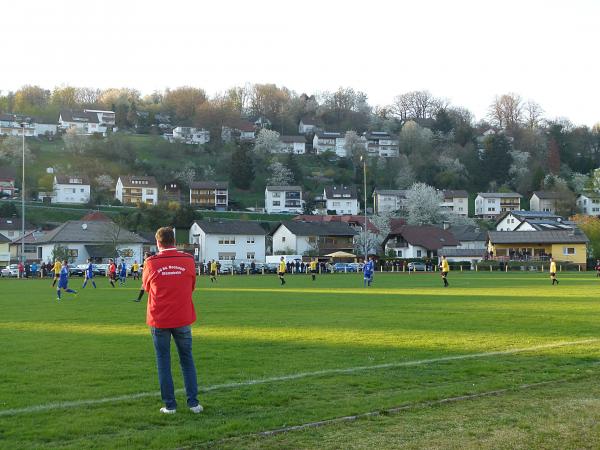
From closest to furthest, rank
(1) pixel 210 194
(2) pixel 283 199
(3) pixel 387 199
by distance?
(1) pixel 210 194 < (2) pixel 283 199 < (3) pixel 387 199

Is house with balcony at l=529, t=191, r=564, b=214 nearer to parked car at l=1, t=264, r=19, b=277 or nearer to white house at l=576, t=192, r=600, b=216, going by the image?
white house at l=576, t=192, r=600, b=216

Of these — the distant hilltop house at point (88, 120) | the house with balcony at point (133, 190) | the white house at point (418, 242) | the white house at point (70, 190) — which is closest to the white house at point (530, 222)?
→ the white house at point (418, 242)

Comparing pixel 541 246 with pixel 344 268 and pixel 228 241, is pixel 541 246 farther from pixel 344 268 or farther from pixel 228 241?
pixel 228 241

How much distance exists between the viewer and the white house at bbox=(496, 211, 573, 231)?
98062mm

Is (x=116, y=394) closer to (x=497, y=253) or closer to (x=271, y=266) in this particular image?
(x=271, y=266)

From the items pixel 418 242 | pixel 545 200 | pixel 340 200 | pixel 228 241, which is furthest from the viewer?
pixel 340 200

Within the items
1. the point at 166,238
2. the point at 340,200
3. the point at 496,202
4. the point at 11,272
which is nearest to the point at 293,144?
the point at 340,200

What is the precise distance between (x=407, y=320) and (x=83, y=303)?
14.3m

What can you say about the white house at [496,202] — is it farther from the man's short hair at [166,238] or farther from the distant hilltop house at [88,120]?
the man's short hair at [166,238]

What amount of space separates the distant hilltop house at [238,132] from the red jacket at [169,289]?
16690 centimetres

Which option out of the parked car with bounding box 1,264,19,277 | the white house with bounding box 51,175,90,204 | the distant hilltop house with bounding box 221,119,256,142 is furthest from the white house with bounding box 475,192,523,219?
the parked car with bounding box 1,264,19,277

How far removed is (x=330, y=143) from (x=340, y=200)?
45.9 meters

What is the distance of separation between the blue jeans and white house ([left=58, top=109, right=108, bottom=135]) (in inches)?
6811

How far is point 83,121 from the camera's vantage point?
17912 centimetres
